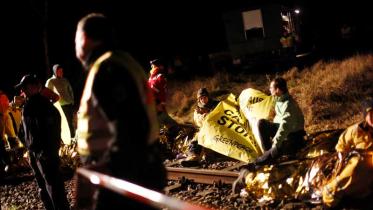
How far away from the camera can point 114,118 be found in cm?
279

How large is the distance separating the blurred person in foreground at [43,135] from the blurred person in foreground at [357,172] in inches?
123

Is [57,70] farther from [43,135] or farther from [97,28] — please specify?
[97,28]

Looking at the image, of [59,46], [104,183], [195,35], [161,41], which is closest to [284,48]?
[195,35]

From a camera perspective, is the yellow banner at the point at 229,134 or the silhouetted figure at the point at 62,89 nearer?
the yellow banner at the point at 229,134

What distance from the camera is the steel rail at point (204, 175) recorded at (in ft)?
22.4

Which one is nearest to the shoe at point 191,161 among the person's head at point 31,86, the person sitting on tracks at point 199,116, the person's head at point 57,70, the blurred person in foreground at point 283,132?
the person sitting on tracks at point 199,116

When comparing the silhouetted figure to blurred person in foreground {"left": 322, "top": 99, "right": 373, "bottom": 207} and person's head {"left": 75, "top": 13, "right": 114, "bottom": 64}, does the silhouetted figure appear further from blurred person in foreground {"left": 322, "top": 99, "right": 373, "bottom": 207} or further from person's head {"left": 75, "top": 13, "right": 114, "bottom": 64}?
person's head {"left": 75, "top": 13, "right": 114, "bottom": 64}

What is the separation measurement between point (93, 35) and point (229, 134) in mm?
4657

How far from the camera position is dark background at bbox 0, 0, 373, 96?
2386cm

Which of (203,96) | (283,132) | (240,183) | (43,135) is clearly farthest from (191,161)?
(43,135)

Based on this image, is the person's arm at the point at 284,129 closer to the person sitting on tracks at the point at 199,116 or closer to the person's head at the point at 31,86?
the person sitting on tracks at the point at 199,116

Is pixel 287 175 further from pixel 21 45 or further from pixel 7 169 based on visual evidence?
pixel 21 45

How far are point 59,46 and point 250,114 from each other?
1952 centimetres

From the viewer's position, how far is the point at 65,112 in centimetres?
1080
